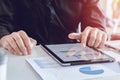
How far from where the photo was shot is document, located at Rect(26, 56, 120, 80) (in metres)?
0.61

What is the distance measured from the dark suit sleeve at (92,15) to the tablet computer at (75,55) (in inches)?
11.7

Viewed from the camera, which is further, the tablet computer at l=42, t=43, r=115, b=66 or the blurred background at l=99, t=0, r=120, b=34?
the blurred background at l=99, t=0, r=120, b=34

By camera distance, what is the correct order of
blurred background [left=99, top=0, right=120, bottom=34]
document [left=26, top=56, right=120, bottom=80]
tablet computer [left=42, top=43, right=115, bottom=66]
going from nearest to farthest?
document [left=26, top=56, right=120, bottom=80] < tablet computer [left=42, top=43, right=115, bottom=66] < blurred background [left=99, top=0, right=120, bottom=34]

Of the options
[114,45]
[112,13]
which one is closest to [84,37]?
[114,45]

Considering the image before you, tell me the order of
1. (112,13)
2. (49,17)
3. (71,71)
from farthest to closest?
1. (112,13)
2. (49,17)
3. (71,71)

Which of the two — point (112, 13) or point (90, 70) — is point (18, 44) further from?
point (112, 13)

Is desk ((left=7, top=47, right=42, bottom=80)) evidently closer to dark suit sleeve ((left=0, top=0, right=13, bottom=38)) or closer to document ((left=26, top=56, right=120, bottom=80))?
document ((left=26, top=56, right=120, bottom=80))

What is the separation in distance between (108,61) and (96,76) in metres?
0.14

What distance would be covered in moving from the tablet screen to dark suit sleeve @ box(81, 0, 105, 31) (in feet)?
0.98

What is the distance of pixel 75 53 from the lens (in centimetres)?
78

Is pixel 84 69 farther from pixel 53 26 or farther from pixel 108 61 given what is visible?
pixel 53 26

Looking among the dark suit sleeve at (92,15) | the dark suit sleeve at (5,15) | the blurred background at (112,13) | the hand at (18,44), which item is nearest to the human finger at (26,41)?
the hand at (18,44)

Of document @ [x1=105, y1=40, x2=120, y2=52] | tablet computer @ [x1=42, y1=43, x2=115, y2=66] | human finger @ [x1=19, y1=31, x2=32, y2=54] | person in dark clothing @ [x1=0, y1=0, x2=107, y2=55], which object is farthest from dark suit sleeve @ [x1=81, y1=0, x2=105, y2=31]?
human finger @ [x1=19, y1=31, x2=32, y2=54]

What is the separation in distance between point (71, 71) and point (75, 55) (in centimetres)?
11
